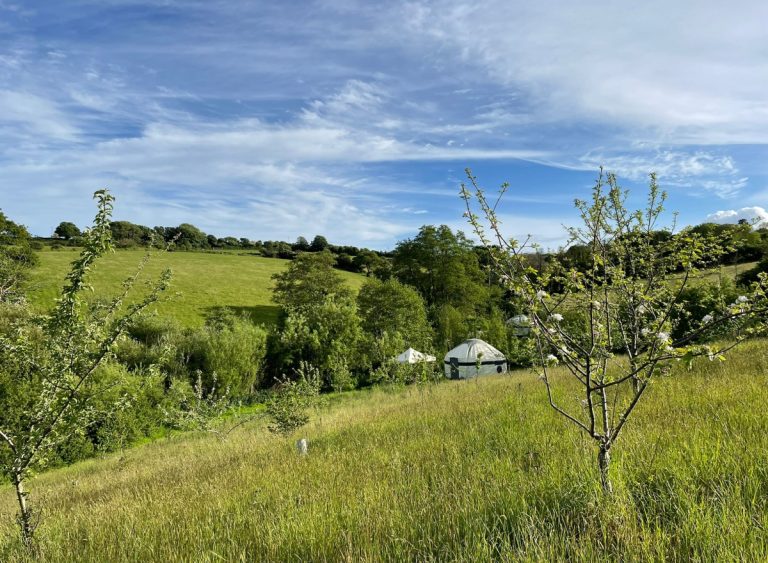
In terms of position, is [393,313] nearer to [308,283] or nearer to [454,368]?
[454,368]

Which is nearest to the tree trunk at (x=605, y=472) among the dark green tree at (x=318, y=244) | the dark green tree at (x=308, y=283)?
the dark green tree at (x=308, y=283)

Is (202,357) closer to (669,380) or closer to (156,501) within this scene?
(156,501)

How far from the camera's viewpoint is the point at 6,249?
39031 mm

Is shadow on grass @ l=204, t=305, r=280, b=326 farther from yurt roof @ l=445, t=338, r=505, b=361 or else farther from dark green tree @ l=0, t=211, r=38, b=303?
yurt roof @ l=445, t=338, r=505, b=361

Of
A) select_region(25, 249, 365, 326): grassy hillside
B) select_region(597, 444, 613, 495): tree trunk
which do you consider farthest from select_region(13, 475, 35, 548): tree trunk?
select_region(25, 249, 365, 326): grassy hillside

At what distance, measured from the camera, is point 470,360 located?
35.3m

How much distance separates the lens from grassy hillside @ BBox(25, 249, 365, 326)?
46219 millimetres

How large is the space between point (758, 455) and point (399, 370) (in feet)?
69.0

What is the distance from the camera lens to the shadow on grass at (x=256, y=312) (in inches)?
1929

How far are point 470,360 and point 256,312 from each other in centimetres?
3146

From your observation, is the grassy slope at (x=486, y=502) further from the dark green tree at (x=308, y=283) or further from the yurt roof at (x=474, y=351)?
the dark green tree at (x=308, y=283)

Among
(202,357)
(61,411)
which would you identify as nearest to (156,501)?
(61,411)

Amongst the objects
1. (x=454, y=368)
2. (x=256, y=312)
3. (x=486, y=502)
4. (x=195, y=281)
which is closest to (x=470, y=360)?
(x=454, y=368)

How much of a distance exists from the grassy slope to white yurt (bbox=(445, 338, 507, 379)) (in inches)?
1149
